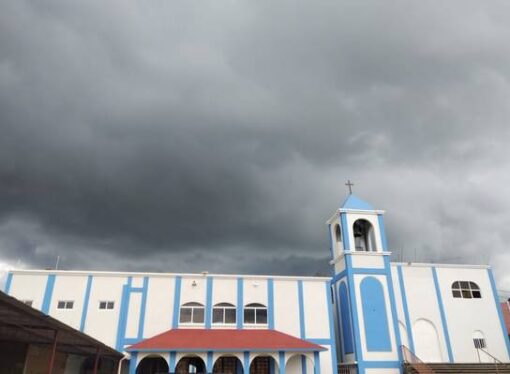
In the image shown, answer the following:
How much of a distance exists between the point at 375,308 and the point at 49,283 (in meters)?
19.7

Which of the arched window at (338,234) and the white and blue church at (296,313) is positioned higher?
the arched window at (338,234)

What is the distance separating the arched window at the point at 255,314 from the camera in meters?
24.5

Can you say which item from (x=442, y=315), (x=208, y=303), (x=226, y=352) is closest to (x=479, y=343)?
(x=442, y=315)

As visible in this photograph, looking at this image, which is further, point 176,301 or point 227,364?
point 176,301

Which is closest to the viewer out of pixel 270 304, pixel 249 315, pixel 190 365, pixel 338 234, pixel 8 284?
pixel 8 284

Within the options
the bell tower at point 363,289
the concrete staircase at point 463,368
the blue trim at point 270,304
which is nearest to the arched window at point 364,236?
the bell tower at point 363,289

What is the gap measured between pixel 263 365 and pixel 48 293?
1316 centimetres

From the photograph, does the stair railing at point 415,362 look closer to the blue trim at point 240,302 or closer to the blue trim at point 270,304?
the blue trim at point 270,304

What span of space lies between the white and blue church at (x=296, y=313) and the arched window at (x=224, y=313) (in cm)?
8

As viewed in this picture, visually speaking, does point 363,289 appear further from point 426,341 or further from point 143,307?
point 143,307

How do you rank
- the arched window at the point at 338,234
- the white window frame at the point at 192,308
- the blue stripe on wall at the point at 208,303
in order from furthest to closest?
the arched window at the point at 338,234 < the blue stripe on wall at the point at 208,303 < the white window frame at the point at 192,308

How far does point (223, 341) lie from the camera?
21641 millimetres

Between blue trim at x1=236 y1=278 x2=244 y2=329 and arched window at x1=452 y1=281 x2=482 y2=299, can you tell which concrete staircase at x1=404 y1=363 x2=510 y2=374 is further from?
blue trim at x1=236 y1=278 x2=244 y2=329

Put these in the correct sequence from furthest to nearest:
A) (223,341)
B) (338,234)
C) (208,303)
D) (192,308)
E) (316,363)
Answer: (338,234), (208,303), (192,308), (223,341), (316,363)
